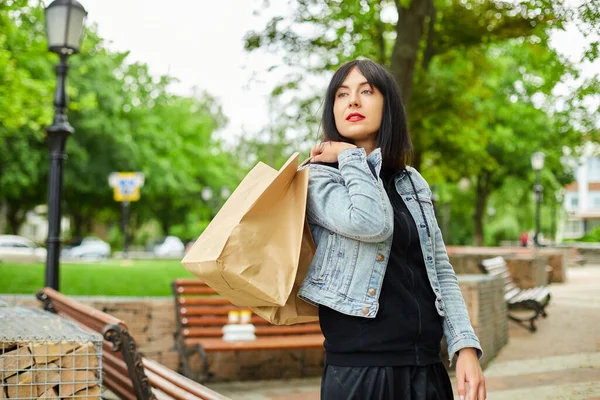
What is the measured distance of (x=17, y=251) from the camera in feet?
107

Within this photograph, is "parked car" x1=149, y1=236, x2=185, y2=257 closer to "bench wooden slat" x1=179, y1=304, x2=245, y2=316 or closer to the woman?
"bench wooden slat" x1=179, y1=304, x2=245, y2=316

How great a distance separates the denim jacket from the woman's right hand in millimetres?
38

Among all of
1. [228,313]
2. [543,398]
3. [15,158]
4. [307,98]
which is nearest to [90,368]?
[543,398]

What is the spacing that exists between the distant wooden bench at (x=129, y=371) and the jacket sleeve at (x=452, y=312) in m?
1.37

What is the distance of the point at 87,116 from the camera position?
33000 mm

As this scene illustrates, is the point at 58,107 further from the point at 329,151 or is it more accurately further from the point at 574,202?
the point at 574,202

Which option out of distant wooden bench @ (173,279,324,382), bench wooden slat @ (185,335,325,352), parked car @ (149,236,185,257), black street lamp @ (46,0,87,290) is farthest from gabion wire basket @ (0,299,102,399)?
parked car @ (149,236,185,257)

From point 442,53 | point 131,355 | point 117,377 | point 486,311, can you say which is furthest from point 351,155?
point 442,53

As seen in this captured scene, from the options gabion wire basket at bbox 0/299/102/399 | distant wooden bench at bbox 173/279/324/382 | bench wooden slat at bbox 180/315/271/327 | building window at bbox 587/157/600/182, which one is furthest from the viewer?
building window at bbox 587/157/600/182

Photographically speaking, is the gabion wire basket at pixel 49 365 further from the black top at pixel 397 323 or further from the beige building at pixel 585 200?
the beige building at pixel 585 200

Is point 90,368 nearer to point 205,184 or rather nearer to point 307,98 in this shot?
point 307,98

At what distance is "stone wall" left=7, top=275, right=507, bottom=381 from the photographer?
6.95m

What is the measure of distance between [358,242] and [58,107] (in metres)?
6.48

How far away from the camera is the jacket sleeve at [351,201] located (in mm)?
1938
